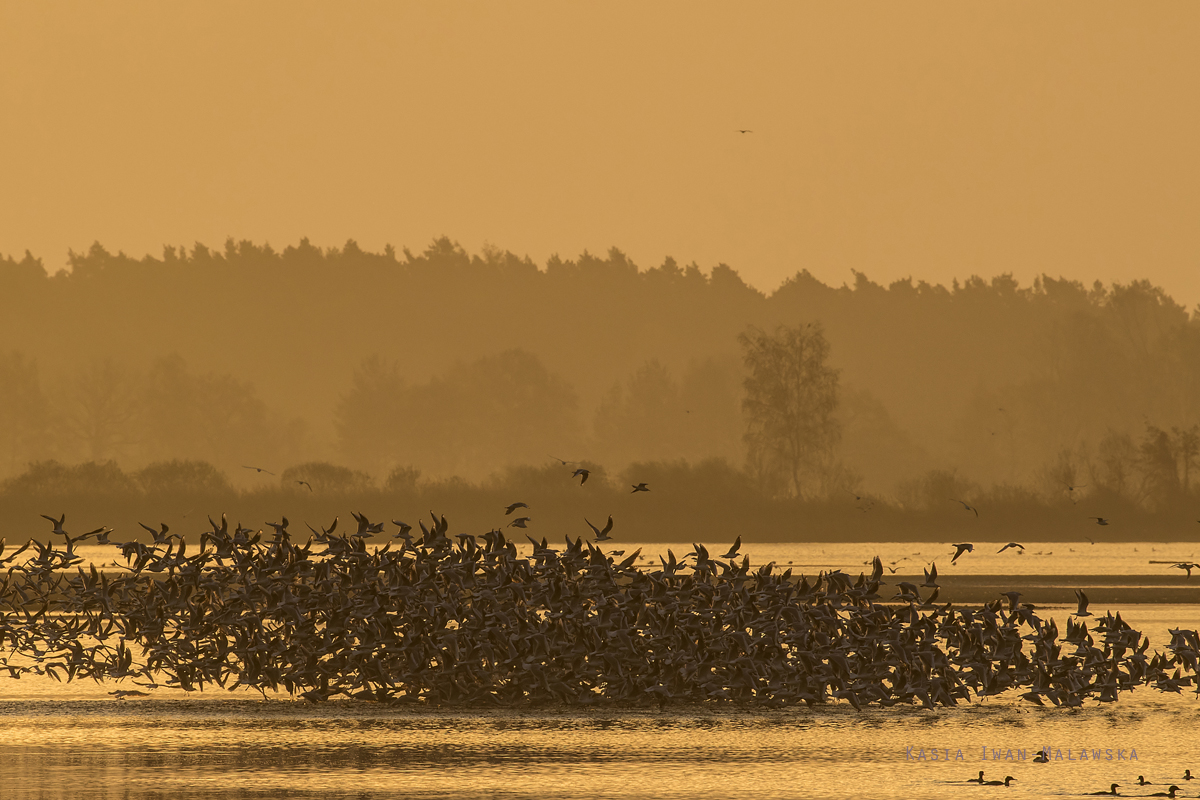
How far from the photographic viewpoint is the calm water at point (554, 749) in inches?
596

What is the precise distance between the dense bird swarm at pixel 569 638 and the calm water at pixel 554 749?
0.41m

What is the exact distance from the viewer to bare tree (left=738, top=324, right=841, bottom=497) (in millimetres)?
151625

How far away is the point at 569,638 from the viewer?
20906 mm

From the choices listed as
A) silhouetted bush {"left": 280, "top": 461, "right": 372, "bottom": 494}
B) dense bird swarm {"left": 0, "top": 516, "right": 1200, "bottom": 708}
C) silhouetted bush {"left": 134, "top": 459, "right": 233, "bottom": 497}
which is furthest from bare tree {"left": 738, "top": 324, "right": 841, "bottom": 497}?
dense bird swarm {"left": 0, "top": 516, "right": 1200, "bottom": 708}

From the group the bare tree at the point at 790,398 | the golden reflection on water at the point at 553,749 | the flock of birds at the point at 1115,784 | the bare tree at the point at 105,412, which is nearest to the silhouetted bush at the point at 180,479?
the bare tree at the point at 790,398

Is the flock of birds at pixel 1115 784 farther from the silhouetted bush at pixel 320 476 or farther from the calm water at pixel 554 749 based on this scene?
the silhouetted bush at pixel 320 476

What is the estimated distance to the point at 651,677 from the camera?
819 inches

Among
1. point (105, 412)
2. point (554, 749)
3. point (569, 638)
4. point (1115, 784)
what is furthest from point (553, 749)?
point (105, 412)

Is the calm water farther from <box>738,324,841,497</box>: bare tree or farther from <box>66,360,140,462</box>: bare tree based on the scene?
<box>66,360,140,462</box>: bare tree

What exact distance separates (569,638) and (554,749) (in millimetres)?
3505

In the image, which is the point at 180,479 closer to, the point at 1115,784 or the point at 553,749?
the point at 553,749

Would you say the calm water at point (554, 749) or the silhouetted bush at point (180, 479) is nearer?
the calm water at point (554, 749)

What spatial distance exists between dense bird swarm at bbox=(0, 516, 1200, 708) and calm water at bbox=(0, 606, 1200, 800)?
41cm

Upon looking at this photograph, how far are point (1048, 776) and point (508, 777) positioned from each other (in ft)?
14.9
